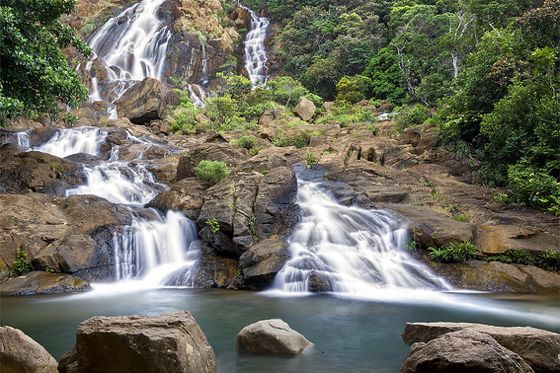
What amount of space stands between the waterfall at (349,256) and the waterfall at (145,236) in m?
3.27

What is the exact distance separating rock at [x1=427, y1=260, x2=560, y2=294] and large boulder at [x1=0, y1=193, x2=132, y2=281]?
9685 mm

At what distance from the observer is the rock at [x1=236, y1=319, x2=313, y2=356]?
20.6ft

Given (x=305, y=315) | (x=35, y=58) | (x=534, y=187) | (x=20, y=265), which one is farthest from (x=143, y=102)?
(x=305, y=315)

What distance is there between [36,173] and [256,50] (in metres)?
35.4

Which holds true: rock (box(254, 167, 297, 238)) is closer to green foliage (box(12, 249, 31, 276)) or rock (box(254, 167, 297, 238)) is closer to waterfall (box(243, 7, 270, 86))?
green foliage (box(12, 249, 31, 276))

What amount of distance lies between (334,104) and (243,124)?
912 cm

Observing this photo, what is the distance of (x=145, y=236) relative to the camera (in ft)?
47.2

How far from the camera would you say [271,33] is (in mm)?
50844

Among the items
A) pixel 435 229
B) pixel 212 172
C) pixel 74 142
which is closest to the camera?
pixel 435 229

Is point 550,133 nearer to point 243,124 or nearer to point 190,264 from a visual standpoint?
point 190,264

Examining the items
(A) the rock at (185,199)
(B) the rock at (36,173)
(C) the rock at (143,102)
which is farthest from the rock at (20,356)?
(C) the rock at (143,102)

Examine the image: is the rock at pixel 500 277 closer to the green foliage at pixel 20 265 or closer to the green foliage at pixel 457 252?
the green foliage at pixel 457 252

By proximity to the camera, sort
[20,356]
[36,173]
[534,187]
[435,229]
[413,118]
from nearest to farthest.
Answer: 1. [20,356]
2. [435,229]
3. [534,187]
4. [36,173]
5. [413,118]

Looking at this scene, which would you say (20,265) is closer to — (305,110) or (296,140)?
(296,140)
